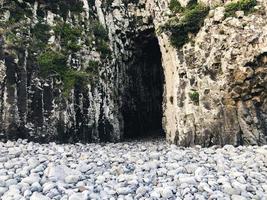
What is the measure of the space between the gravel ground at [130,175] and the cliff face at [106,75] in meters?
2.09

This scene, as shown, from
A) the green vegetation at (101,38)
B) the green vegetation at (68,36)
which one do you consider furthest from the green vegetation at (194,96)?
the green vegetation at (68,36)

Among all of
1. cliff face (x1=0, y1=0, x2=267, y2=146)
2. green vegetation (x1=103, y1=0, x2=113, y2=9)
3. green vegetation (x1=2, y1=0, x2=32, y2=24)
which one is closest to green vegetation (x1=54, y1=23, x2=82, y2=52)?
cliff face (x1=0, y1=0, x2=267, y2=146)

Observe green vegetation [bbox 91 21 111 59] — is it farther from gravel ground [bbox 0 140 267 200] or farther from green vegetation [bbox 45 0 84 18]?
gravel ground [bbox 0 140 267 200]

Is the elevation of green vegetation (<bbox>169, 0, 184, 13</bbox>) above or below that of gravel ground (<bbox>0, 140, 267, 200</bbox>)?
above

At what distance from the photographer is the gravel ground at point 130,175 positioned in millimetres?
7102

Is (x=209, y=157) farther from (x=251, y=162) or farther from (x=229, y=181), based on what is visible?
(x=229, y=181)

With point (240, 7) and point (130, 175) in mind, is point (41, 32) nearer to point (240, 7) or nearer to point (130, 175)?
point (240, 7)

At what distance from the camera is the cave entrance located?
18.8 metres

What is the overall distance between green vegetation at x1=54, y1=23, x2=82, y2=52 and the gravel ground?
5361mm

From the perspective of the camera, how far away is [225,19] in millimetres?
13180

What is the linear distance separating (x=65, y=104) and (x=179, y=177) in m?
6.80

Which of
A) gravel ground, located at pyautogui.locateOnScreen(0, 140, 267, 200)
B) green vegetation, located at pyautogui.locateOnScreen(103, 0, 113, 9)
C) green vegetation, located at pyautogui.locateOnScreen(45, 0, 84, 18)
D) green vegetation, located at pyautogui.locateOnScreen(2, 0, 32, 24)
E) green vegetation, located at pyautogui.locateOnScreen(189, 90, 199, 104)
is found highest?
green vegetation, located at pyautogui.locateOnScreen(103, 0, 113, 9)

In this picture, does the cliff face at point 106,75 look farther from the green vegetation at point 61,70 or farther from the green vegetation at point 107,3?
the green vegetation at point 107,3

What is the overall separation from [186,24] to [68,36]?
4548mm
